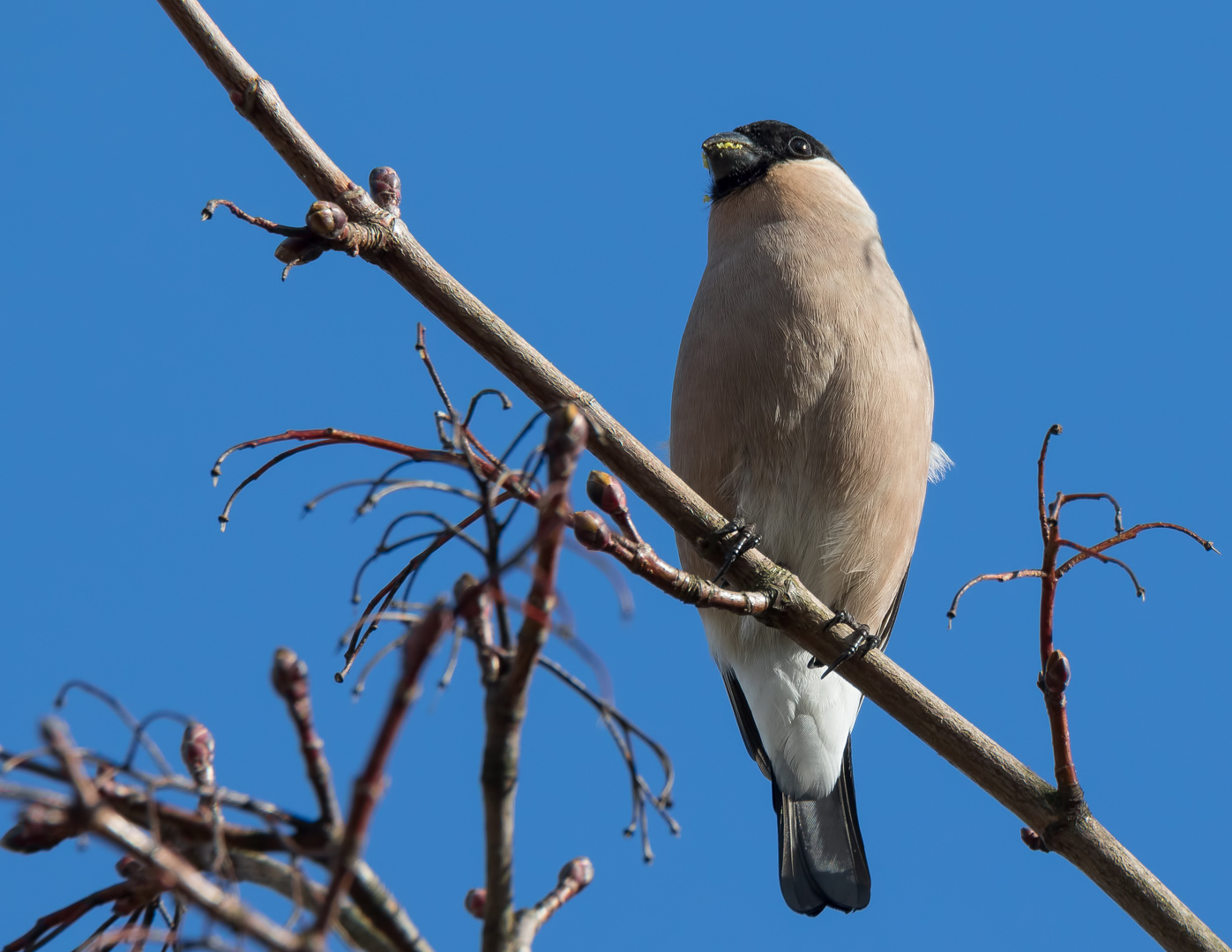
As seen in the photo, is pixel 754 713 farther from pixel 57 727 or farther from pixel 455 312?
pixel 57 727

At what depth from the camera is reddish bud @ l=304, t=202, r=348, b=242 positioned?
2.07m

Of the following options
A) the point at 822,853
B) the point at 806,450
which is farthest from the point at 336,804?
the point at 822,853

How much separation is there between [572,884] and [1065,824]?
1.11 meters

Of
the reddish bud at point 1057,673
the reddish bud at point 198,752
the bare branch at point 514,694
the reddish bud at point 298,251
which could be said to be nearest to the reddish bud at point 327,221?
the reddish bud at point 298,251

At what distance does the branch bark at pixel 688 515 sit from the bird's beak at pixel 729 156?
2444 millimetres

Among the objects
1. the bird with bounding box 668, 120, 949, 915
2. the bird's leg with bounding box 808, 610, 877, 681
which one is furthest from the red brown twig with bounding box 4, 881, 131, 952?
the bird with bounding box 668, 120, 949, 915

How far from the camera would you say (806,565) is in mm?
3631

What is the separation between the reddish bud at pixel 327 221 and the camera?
2.07 metres

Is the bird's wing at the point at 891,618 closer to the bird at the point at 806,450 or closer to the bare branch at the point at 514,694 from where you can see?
the bird at the point at 806,450

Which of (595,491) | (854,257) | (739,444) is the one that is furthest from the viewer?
(854,257)

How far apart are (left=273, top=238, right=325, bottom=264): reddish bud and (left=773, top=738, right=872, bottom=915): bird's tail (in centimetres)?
257

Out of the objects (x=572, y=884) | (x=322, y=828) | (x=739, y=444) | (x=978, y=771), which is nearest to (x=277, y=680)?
(x=322, y=828)

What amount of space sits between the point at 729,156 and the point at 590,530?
114 inches

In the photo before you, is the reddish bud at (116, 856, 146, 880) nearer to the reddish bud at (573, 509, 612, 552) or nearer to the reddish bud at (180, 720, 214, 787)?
the reddish bud at (180, 720, 214, 787)
